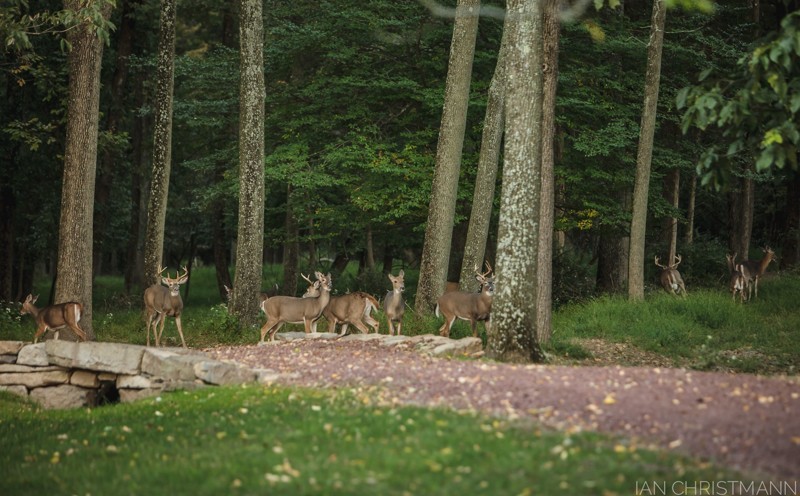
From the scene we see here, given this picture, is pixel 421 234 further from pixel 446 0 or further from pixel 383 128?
pixel 446 0

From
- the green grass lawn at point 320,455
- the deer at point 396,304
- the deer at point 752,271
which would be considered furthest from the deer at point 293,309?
the deer at point 752,271

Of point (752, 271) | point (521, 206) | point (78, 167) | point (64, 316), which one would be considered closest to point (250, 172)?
point (78, 167)

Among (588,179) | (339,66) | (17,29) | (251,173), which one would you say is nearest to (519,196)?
(251,173)

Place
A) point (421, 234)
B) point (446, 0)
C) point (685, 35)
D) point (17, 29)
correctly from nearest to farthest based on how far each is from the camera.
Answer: point (17, 29)
point (446, 0)
point (685, 35)
point (421, 234)

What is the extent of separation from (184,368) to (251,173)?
21.5 ft

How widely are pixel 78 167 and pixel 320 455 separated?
10.2m

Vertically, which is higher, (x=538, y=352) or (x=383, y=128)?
(x=383, y=128)

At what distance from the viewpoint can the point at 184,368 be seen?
1314cm

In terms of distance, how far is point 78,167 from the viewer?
1695cm

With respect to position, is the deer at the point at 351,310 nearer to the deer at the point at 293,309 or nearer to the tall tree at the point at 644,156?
the deer at the point at 293,309

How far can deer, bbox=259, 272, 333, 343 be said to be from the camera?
1738 centimetres

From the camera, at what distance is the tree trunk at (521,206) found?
13.3 m

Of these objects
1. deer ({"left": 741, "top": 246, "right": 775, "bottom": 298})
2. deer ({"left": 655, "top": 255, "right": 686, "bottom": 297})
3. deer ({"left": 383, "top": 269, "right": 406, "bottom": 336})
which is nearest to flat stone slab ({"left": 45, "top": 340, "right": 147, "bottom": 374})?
deer ({"left": 383, "top": 269, "right": 406, "bottom": 336})

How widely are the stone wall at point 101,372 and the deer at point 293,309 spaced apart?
2.84 meters
